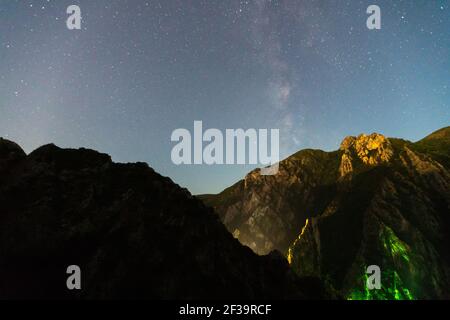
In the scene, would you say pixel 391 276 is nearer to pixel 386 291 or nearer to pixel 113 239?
pixel 386 291

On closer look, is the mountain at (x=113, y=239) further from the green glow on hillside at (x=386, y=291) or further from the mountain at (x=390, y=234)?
the mountain at (x=390, y=234)

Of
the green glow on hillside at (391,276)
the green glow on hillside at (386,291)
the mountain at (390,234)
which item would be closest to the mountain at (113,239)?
the green glow on hillside at (386,291)

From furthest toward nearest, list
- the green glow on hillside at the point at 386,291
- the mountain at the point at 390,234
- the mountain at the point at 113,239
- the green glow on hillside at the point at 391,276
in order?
the mountain at the point at 390,234 → the green glow on hillside at the point at 391,276 → the green glow on hillside at the point at 386,291 → the mountain at the point at 113,239

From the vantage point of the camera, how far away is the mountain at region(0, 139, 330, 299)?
4312 cm

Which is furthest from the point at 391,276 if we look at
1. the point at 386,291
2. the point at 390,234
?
the point at 390,234

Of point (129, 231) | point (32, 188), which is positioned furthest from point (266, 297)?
point (32, 188)

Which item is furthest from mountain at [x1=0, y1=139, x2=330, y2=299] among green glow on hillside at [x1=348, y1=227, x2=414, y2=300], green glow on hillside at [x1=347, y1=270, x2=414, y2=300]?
green glow on hillside at [x1=348, y1=227, x2=414, y2=300]

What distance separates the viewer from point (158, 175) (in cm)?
6128

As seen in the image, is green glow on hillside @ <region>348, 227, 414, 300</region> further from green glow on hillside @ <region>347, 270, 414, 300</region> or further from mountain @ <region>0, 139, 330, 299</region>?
mountain @ <region>0, 139, 330, 299</region>

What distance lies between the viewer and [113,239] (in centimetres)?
4791

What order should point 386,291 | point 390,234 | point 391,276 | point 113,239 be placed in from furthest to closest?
point 390,234
point 391,276
point 386,291
point 113,239

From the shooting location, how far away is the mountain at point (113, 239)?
4312 cm

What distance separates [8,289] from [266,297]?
1409 inches

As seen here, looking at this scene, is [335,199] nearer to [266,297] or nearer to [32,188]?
[266,297]
